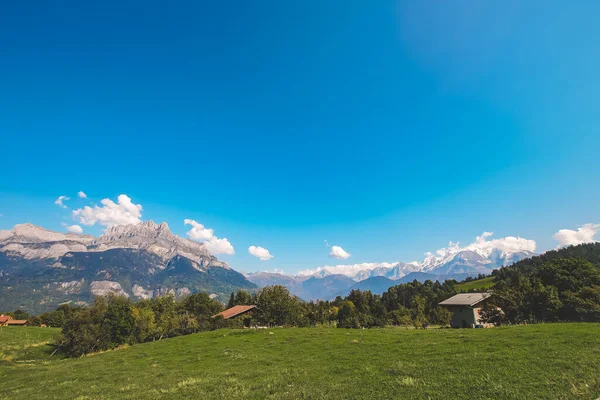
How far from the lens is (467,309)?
6938 centimetres

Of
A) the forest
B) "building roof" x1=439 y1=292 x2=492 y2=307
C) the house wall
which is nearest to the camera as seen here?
the forest

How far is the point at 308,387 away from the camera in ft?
49.8

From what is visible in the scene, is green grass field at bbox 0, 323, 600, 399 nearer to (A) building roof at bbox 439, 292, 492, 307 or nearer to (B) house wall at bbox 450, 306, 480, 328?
(B) house wall at bbox 450, 306, 480, 328

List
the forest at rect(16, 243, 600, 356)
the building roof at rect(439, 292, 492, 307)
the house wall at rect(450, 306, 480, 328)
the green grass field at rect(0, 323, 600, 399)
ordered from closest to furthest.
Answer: the green grass field at rect(0, 323, 600, 399) → the forest at rect(16, 243, 600, 356) → the house wall at rect(450, 306, 480, 328) → the building roof at rect(439, 292, 492, 307)

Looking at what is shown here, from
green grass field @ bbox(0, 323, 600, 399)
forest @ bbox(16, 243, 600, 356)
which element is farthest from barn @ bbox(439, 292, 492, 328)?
green grass field @ bbox(0, 323, 600, 399)

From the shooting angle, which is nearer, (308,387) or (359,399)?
(359,399)

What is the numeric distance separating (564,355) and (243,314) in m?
89.1

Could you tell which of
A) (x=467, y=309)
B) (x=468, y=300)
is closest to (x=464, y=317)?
(x=467, y=309)

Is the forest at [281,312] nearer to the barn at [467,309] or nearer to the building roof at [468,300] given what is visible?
the building roof at [468,300]

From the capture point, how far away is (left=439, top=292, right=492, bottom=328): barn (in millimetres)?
67625

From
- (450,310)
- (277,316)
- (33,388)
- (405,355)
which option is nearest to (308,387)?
(405,355)

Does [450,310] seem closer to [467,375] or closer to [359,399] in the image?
[467,375]

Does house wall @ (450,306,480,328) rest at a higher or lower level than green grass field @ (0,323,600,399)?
lower

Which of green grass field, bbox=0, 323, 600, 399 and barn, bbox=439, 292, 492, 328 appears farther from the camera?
barn, bbox=439, 292, 492, 328
